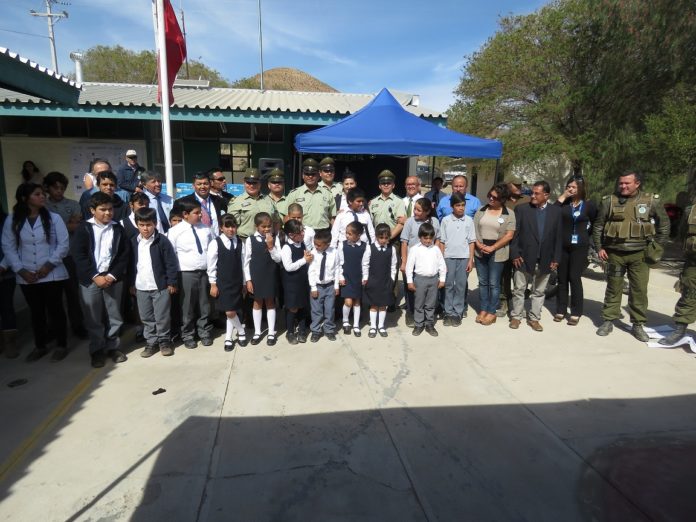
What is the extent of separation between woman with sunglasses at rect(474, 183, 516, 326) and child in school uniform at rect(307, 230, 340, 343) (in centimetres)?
182

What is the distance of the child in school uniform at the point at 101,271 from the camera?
12.9 ft

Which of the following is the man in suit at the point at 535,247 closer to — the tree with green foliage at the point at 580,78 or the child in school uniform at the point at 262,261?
the child in school uniform at the point at 262,261

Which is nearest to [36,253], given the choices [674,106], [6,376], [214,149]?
[6,376]

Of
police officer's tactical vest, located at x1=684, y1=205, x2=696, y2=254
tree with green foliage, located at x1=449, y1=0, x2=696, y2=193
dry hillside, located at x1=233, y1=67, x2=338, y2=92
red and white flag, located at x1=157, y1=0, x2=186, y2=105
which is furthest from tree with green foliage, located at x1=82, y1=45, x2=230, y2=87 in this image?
dry hillside, located at x1=233, y1=67, x2=338, y2=92

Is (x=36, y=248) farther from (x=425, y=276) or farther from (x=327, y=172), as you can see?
(x=425, y=276)

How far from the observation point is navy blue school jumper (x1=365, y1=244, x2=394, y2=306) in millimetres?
4777

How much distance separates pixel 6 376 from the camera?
387 cm

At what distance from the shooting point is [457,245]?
509 centimetres

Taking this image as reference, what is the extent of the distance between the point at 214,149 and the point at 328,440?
30.5 feet

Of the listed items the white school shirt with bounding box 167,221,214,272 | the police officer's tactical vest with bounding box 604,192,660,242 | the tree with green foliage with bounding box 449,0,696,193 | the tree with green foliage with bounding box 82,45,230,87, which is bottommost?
the white school shirt with bounding box 167,221,214,272

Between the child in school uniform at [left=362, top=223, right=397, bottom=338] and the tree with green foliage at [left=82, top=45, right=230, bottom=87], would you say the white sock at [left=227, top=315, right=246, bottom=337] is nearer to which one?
the child in school uniform at [left=362, top=223, right=397, bottom=338]

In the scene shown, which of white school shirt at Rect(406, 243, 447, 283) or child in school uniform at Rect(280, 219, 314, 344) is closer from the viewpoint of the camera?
child in school uniform at Rect(280, 219, 314, 344)

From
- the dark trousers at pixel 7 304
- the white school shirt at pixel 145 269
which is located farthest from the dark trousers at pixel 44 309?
the white school shirt at pixel 145 269

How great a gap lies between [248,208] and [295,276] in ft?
3.02
